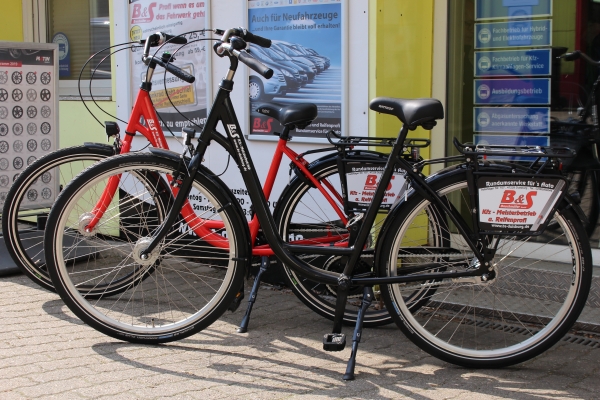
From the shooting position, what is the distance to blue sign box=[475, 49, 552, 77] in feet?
16.8

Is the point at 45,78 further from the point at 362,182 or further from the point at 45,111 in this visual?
the point at 362,182

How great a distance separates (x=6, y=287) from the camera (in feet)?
18.1

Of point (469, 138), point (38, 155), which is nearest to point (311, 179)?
point (469, 138)

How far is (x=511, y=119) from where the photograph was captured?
5.29 metres

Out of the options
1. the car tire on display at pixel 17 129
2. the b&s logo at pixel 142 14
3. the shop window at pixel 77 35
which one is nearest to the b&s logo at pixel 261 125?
the b&s logo at pixel 142 14

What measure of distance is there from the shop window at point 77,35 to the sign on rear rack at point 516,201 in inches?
194

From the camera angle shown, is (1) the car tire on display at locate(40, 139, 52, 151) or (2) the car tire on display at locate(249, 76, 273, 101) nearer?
(2) the car tire on display at locate(249, 76, 273, 101)

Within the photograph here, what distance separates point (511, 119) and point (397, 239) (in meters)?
1.84

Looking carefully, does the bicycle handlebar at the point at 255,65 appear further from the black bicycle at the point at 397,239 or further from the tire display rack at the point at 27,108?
the tire display rack at the point at 27,108

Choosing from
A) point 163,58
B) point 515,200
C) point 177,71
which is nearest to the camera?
point 515,200

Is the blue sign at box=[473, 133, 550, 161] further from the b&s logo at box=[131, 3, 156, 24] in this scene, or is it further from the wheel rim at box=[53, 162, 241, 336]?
the b&s logo at box=[131, 3, 156, 24]

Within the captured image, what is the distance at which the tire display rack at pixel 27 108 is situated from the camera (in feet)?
20.1

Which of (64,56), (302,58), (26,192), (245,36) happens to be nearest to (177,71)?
(245,36)

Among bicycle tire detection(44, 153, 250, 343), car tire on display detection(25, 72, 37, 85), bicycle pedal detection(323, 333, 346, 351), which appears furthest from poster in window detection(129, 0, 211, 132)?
bicycle pedal detection(323, 333, 346, 351)
